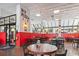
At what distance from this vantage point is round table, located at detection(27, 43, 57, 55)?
10.8 ft

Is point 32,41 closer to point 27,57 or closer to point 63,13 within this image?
point 27,57

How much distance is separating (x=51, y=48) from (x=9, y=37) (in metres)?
1.20

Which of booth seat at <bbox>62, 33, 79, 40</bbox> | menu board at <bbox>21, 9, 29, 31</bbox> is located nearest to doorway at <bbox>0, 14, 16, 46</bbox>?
menu board at <bbox>21, 9, 29, 31</bbox>

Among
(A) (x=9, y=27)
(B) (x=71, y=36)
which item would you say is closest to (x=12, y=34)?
(A) (x=9, y=27)

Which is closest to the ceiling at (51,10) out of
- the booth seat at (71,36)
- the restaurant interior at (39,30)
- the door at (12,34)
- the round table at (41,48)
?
the restaurant interior at (39,30)

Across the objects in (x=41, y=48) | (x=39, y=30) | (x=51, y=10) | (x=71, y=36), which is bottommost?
(x=41, y=48)

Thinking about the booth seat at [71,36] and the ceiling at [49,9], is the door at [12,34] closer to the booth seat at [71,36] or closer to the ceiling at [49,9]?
the ceiling at [49,9]

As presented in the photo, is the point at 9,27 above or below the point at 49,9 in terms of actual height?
below

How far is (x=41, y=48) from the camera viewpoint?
3305 mm

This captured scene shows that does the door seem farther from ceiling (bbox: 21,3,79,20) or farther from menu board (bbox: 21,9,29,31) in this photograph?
ceiling (bbox: 21,3,79,20)

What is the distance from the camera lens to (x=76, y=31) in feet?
10.6

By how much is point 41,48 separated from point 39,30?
0.51 metres

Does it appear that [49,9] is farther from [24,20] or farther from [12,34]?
[12,34]

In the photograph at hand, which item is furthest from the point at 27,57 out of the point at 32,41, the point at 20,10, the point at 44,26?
the point at 20,10
